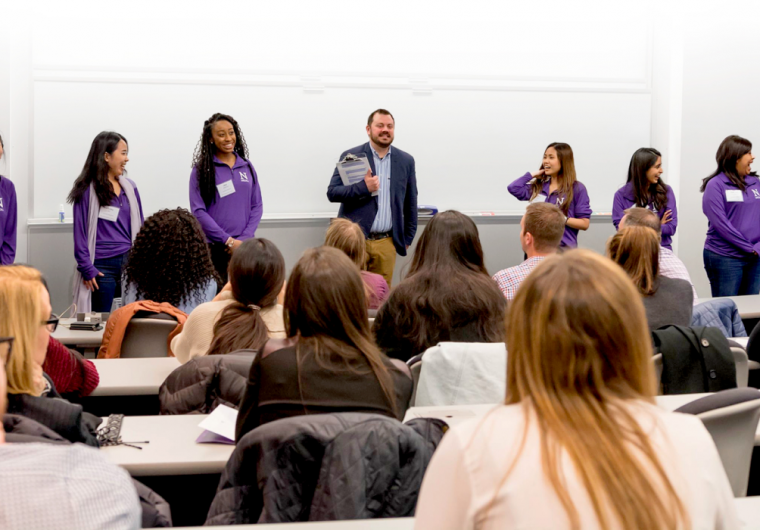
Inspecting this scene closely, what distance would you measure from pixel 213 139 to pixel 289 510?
409 centimetres

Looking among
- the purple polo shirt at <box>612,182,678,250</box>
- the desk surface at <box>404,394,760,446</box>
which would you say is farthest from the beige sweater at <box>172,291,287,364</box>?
the purple polo shirt at <box>612,182,678,250</box>

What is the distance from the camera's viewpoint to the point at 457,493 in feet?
3.63

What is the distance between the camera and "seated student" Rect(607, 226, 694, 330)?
314 centimetres

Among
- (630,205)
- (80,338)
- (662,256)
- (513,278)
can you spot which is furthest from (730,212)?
(80,338)

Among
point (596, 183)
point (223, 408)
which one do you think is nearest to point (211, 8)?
point (596, 183)

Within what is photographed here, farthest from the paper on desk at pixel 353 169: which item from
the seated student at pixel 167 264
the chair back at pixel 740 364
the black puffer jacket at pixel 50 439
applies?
the black puffer jacket at pixel 50 439

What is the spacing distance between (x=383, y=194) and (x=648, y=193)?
2039mm

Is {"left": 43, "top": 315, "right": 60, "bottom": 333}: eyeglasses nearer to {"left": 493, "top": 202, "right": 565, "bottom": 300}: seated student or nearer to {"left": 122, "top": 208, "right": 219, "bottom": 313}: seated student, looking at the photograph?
{"left": 122, "top": 208, "right": 219, "bottom": 313}: seated student

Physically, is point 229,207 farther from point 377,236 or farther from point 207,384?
point 207,384

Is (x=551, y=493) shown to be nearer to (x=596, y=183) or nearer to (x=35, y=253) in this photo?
(x=35, y=253)

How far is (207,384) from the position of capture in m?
2.40

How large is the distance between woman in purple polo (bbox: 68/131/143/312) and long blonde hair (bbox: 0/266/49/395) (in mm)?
3388

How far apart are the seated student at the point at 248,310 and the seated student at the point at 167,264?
84 cm

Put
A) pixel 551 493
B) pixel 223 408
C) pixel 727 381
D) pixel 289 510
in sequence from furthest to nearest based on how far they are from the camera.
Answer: pixel 727 381
pixel 223 408
pixel 289 510
pixel 551 493
